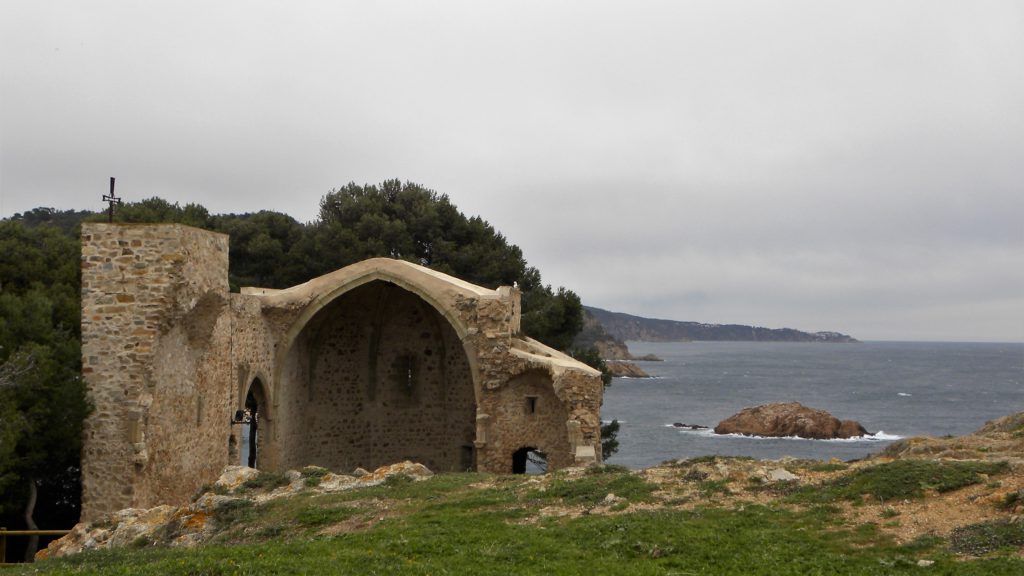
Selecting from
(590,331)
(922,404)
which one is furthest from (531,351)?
(590,331)

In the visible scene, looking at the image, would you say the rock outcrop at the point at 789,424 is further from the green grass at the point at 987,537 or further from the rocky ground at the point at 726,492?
the green grass at the point at 987,537

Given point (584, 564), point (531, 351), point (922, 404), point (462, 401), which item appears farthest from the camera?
point (922, 404)

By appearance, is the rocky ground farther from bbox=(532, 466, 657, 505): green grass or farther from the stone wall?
the stone wall

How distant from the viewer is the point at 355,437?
23.1m

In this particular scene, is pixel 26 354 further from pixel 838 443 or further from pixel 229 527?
pixel 838 443

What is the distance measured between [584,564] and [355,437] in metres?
16.4

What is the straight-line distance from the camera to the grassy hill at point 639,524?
7.37 meters

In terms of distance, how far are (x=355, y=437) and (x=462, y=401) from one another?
3.02 m

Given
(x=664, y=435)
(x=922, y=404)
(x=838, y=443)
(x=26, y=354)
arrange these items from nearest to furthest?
(x=26, y=354), (x=838, y=443), (x=664, y=435), (x=922, y=404)

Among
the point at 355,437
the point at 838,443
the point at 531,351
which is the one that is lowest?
the point at 838,443

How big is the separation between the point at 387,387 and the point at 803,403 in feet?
193

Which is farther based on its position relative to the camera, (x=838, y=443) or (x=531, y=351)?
(x=838, y=443)

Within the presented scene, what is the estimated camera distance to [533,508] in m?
9.86

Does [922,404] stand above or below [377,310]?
below
